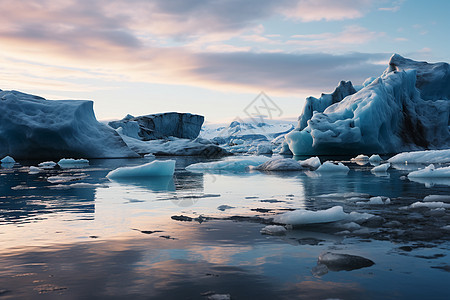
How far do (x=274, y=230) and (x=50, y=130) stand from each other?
81.6 feet

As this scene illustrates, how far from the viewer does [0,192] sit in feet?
31.1

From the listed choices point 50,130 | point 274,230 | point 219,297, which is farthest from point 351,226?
point 50,130

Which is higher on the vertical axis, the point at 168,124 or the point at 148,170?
the point at 168,124

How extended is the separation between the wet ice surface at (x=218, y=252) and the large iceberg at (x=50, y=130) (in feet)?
70.6

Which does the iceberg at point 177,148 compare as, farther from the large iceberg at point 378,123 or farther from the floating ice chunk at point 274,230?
the floating ice chunk at point 274,230

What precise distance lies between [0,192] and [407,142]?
36385 mm

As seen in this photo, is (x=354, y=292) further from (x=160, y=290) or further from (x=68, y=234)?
(x=68, y=234)

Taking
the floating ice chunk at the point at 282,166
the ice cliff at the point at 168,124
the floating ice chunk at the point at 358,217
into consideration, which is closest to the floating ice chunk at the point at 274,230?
the floating ice chunk at the point at 358,217

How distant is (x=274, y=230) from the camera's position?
15.7 ft

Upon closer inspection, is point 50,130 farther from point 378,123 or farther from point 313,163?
point 378,123

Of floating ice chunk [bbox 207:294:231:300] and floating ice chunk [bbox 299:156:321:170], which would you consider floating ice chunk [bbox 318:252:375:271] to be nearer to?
floating ice chunk [bbox 207:294:231:300]

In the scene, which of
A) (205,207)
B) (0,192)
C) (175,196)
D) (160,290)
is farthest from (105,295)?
(0,192)

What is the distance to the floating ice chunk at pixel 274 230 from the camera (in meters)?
4.73

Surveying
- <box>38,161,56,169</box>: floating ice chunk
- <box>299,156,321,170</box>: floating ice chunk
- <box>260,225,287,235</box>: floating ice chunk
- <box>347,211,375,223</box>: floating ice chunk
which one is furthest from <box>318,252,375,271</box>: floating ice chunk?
<box>38,161,56,169</box>: floating ice chunk
